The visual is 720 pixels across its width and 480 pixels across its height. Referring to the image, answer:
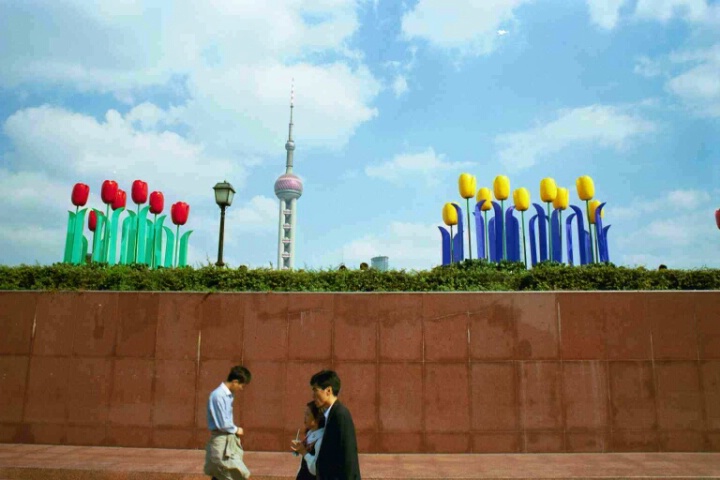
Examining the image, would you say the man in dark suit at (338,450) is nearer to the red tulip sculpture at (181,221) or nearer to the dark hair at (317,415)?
the dark hair at (317,415)

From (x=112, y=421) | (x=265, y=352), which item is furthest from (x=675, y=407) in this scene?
(x=112, y=421)

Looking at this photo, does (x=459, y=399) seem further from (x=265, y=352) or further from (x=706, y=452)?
(x=706, y=452)

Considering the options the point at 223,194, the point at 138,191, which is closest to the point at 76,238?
the point at 138,191

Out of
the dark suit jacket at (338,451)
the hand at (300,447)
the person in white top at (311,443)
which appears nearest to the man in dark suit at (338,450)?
the dark suit jacket at (338,451)

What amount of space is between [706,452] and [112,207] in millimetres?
17236

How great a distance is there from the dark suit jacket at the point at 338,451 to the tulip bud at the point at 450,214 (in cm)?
1738

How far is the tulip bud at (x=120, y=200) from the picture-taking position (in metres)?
18.7

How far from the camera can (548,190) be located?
64.1 feet

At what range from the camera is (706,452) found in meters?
9.40

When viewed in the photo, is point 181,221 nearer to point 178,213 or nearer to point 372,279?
point 178,213

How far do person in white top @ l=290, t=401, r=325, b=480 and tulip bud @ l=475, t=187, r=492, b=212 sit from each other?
A: 16.4 metres

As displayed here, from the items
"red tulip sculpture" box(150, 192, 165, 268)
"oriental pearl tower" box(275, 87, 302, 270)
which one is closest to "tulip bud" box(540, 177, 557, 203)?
"red tulip sculpture" box(150, 192, 165, 268)

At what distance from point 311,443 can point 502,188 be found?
54.0ft

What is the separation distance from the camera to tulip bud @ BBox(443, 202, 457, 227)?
68.5 ft
